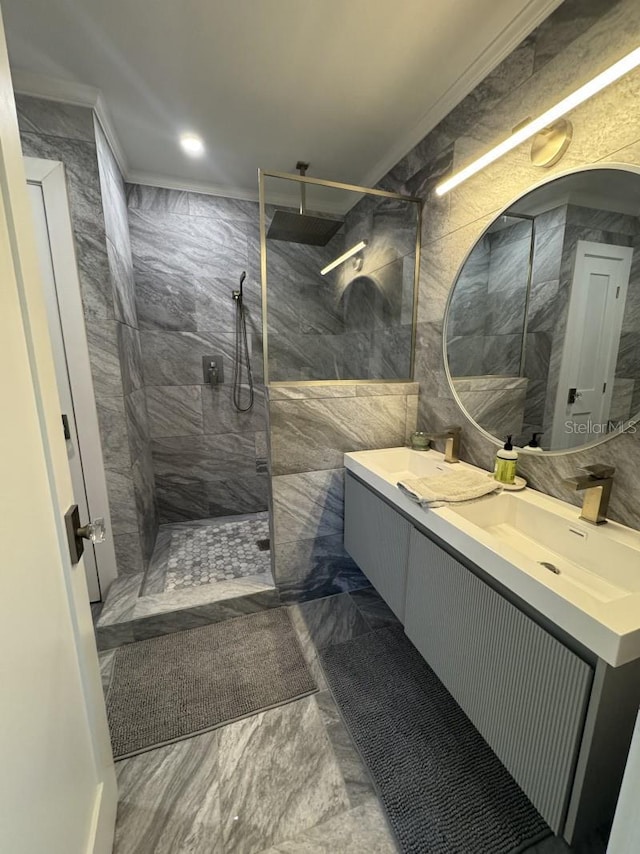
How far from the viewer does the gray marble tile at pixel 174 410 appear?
8.41 ft

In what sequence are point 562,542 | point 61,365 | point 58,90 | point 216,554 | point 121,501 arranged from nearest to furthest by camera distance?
1. point 562,542
2. point 58,90
3. point 61,365
4. point 121,501
5. point 216,554

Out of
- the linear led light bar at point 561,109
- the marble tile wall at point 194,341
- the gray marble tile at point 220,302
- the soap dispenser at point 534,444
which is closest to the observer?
the linear led light bar at point 561,109

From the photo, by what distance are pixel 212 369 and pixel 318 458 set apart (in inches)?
51.9

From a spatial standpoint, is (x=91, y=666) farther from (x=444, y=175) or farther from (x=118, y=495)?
(x=444, y=175)

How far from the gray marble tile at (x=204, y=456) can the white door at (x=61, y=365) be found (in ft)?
2.64

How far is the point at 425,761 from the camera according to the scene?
1.18 meters

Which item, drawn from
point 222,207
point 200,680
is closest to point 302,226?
point 222,207

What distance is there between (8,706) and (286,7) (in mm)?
2050

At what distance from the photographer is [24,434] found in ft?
2.04

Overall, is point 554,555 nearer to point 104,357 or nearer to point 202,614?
point 202,614

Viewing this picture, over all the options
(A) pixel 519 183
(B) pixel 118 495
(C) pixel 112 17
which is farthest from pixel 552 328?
(B) pixel 118 495

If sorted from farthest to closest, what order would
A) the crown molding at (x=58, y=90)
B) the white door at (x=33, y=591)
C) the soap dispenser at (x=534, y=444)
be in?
the crown molding at (x=58, y=90)
the soap dispenser at (x=534, y=444)
the white door at (x=33, y=591)

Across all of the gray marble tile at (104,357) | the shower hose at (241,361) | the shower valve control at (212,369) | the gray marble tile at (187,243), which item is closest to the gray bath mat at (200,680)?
the gray marble tile at (104,357)

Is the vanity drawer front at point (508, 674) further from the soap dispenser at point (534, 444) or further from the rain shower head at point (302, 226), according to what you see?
the rain shower head at point (302, 226)
